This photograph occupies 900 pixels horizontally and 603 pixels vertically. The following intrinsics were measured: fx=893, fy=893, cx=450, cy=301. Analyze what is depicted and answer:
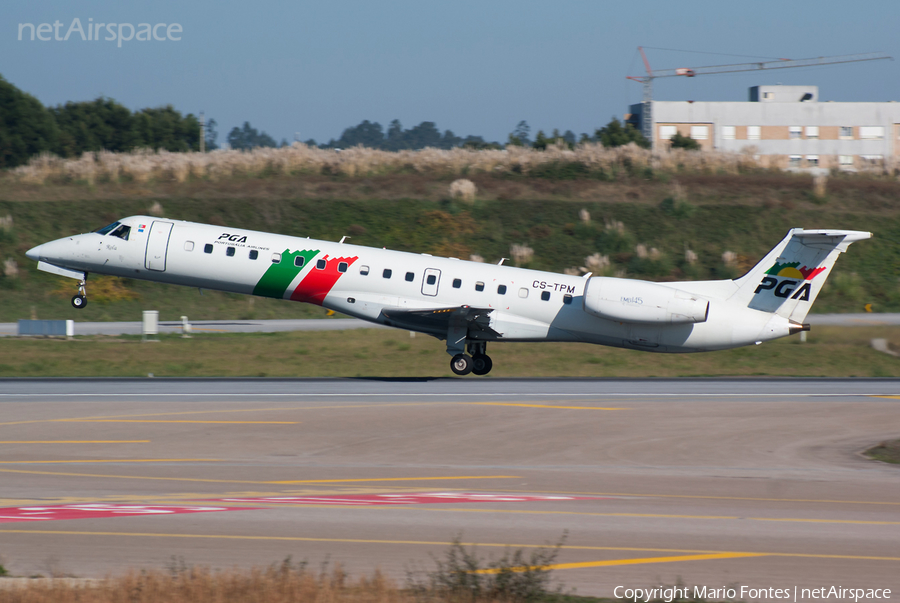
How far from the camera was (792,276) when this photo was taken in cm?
2430

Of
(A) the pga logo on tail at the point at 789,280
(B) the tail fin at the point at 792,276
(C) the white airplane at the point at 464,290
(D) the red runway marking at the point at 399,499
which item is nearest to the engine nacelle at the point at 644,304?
(C) the white airplane at the point at 464,290

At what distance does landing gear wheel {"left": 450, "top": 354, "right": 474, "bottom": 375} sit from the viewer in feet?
86.1

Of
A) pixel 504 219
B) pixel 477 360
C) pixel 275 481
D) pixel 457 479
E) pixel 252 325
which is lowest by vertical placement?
pixel 457 479

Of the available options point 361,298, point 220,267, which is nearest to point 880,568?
point 361,298

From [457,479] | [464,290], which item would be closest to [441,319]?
[464,290]

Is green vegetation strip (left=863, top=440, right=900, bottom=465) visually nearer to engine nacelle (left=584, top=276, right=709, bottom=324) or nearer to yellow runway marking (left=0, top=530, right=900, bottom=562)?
yellow runway marking (left=0, top=530, right=900, bottom=562)

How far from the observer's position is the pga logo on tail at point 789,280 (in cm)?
2417

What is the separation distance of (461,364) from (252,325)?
51.5 ft

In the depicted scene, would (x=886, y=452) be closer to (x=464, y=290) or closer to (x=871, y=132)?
(x=464, y=290)

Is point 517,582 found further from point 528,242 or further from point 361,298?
point 528,242

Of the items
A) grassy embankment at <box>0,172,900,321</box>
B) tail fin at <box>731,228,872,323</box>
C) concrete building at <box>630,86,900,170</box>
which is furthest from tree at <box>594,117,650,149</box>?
tail fin at <box>731,228,872,323</box>

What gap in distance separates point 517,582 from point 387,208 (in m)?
47.4

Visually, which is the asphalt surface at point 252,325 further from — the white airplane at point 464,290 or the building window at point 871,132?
the building window at point 871,132

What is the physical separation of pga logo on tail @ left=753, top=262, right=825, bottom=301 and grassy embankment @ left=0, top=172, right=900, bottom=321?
2209cm
